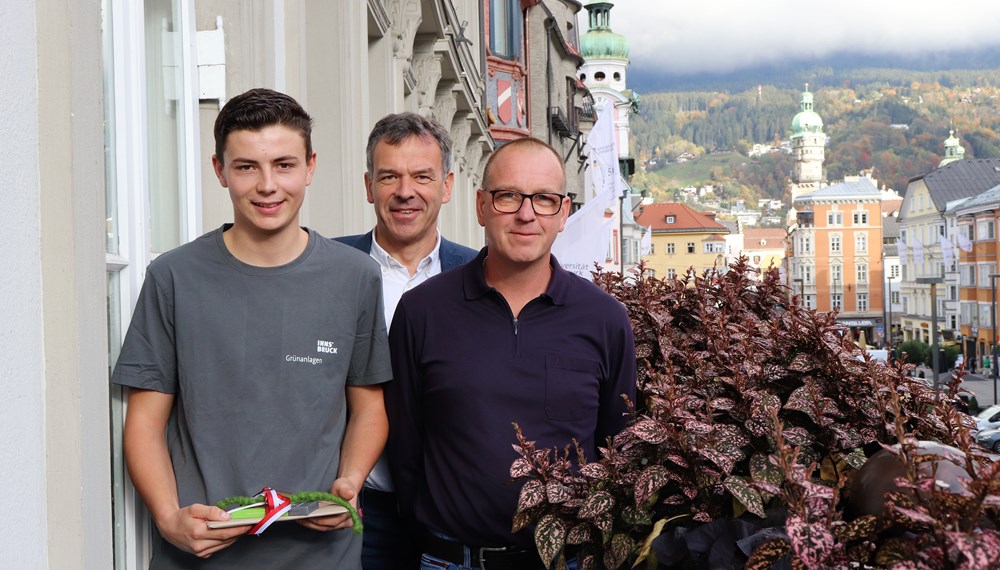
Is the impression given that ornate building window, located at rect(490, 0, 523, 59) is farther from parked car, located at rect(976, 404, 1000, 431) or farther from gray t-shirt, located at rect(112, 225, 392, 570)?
gray t-shirt, located at rect(112, 225, 392, 570)

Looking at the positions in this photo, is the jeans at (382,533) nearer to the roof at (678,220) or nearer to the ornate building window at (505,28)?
the ornate building window at (505,28)

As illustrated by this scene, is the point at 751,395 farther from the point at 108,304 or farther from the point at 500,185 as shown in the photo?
the point at 108,304

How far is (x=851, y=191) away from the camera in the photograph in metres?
126

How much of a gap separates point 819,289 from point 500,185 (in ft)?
435

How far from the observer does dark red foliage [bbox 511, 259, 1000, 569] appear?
173 cm

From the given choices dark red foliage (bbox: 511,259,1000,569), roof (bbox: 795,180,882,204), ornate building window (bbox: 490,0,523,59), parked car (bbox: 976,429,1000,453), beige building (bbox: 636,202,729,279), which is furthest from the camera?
beige building (bbox: 636,202,729,279)

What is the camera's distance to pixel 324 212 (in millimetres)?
6570

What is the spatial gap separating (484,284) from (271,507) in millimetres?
894

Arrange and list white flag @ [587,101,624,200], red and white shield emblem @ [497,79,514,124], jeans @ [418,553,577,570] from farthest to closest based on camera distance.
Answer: red and white shield emblem @ [497,79,514,124] < white flag @ [587,101,624,200] < jeans @ [418,553,577,570]

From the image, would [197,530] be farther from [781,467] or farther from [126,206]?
[781,467]

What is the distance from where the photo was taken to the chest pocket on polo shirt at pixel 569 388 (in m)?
2.91

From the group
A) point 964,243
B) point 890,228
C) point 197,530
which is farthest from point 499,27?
point 890,228

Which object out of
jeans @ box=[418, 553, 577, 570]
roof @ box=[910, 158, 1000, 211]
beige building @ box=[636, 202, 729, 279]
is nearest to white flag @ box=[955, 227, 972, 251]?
roof @ box=[910, 158, 1000, 211]

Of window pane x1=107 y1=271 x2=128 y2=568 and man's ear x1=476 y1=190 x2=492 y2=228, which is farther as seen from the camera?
man's ear x1=476 y1=190 x2=492 y2=228
